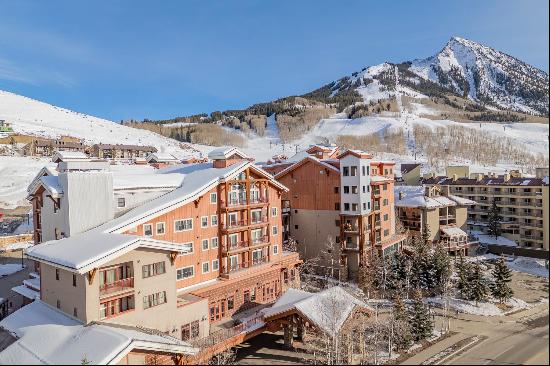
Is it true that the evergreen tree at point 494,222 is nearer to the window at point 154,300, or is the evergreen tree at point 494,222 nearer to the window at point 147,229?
the window at point 147,229

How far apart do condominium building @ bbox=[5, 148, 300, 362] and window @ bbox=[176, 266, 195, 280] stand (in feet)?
0.19

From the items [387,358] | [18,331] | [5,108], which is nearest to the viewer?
[18,331]

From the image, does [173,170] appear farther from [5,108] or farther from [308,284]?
[5,108]

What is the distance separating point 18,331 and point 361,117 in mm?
169859

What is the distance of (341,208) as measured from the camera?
33.3 metres

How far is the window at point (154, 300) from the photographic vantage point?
17734 mm

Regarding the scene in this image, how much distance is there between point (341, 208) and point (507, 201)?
26.9 meters

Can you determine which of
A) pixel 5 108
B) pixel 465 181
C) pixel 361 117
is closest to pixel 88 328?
pixel 465 181

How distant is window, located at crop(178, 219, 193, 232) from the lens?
76.3ft

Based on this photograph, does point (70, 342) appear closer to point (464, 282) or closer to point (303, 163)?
point (464, 282)

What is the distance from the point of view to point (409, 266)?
2922 centimetres

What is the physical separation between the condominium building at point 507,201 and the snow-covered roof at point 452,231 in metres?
6.92

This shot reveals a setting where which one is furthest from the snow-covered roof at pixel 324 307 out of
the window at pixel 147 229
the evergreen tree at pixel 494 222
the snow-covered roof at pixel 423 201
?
the evergreen tree at pixel 494 222

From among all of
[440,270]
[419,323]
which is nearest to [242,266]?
[419,323]
